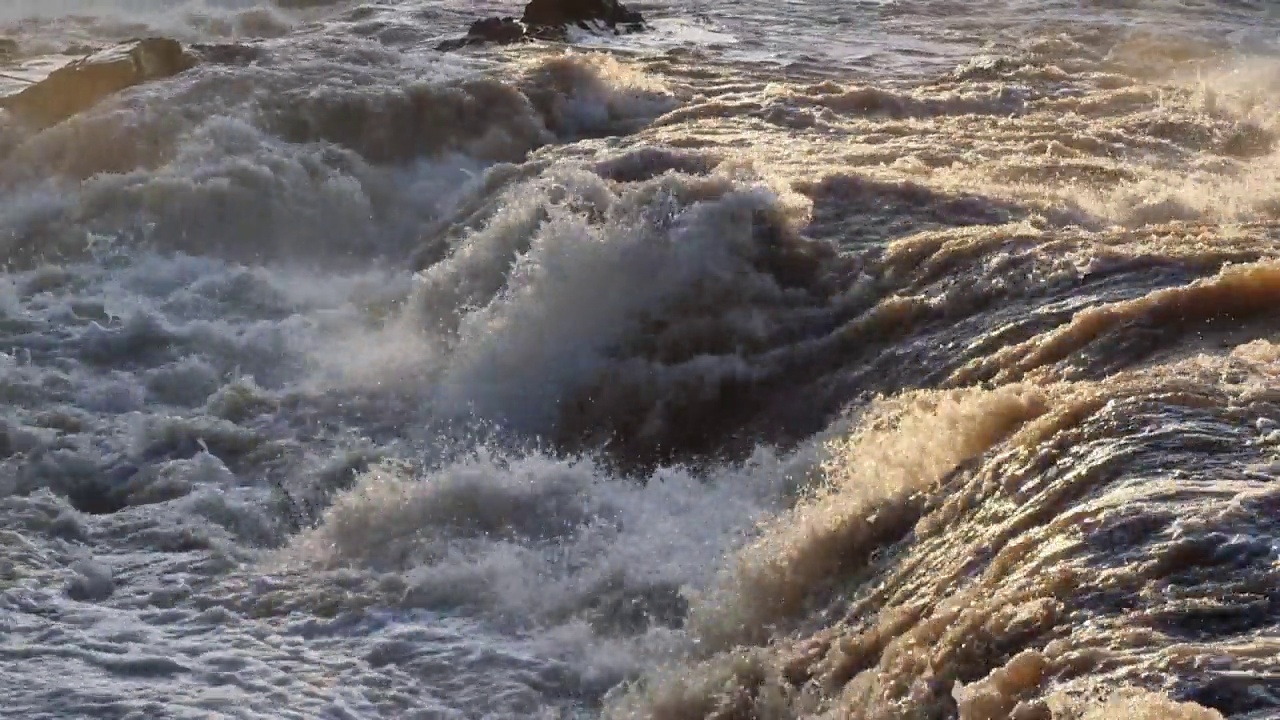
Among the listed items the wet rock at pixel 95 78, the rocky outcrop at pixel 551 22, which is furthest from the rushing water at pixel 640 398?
the rocky outcrop at pixel 551 22

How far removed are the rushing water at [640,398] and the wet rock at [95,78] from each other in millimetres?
358

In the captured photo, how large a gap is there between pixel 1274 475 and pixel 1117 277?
221 cm

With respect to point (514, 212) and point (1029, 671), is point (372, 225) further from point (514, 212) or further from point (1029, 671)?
point (1029, 671)

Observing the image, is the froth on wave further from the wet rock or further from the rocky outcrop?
the rocky outcrop

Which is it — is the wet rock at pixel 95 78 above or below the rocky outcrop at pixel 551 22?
above

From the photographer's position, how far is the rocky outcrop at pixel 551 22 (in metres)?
15.2

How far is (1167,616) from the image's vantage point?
3391mm

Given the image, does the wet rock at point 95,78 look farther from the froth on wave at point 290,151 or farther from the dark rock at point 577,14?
the dark rock at point 577,14

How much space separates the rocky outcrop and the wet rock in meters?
2.88

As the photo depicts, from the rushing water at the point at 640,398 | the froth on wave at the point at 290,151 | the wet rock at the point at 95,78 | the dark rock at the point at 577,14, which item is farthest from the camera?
the dark rock at the point at 577,14

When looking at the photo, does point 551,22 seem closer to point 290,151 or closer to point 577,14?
point 577,14

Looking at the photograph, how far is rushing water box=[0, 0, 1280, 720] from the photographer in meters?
4.07

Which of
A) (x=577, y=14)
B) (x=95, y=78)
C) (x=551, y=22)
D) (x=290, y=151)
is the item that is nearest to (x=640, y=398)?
(x=290, y=151)

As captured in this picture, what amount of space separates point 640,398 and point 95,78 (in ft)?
24.3
